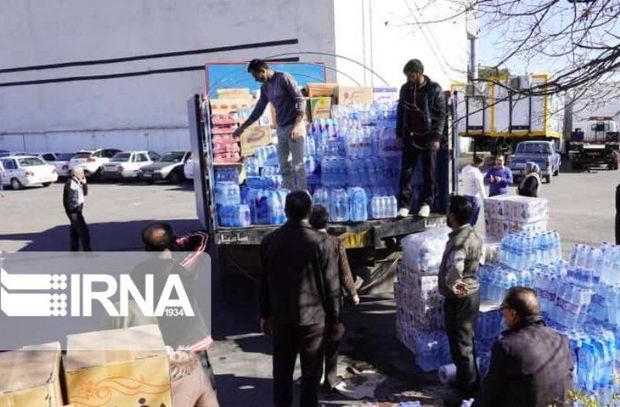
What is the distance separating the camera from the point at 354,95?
32.1ft

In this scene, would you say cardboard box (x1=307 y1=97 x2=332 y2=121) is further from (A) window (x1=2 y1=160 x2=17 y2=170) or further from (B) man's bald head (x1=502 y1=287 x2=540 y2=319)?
(A) window (x1=2 y1=160 x2=17 y2=170)

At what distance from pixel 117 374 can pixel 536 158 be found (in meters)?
22.8

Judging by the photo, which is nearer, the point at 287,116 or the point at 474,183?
the point at 287,116

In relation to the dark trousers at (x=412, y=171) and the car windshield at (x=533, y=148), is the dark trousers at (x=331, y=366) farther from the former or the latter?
the car windshield at (x=533, y=148)

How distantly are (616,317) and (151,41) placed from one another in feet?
103

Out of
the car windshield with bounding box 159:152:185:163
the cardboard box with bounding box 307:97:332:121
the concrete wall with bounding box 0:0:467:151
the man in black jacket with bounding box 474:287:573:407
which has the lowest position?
the man in black jacket with bounding box 474:287:573:407

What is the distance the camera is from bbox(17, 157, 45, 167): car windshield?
25.7 meters

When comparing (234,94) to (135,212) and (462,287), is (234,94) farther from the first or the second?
(135,212)

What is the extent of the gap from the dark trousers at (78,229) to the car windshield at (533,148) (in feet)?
62.3

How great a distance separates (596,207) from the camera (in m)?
16.0

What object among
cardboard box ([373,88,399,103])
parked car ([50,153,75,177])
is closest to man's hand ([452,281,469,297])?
cardboard box ([373,88,399,103])

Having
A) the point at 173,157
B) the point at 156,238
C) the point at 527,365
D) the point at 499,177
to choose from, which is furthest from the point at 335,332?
the point at 173,157

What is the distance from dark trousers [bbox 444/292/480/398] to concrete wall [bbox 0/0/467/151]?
2121 centimetres

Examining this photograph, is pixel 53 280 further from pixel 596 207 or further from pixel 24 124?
pixel 24 124
